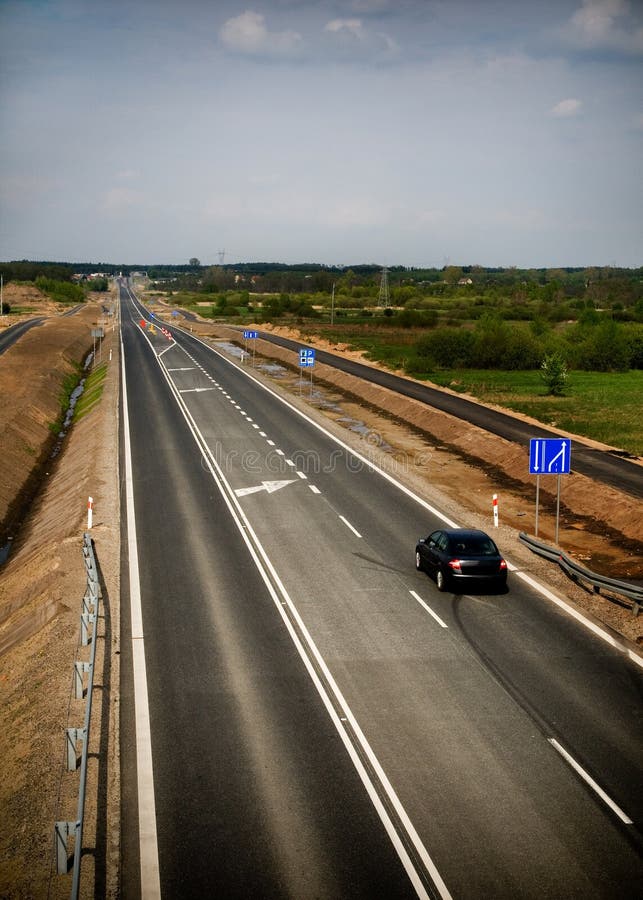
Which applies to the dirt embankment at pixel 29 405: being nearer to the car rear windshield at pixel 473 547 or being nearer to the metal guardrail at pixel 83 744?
the metal guardrail at pixel 83 744

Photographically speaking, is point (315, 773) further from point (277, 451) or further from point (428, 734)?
point (277, 451)

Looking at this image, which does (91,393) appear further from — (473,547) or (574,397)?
(473,547)

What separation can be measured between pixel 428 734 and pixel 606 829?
10.3ft

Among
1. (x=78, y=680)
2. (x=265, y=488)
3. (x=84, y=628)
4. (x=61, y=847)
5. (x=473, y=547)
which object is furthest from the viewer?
(x=265, y=488)

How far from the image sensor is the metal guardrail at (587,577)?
18344 millimetres

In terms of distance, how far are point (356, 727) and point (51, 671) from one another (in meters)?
5.59

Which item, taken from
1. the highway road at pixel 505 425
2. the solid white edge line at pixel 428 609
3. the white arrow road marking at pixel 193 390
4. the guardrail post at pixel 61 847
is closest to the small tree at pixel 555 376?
the highway road at pixel 505 425

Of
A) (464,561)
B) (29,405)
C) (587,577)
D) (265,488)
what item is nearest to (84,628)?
(464,561)

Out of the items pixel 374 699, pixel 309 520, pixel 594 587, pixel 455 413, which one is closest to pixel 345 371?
pixel 455 413

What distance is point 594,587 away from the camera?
65.6ft

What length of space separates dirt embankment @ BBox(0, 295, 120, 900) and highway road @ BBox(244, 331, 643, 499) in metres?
18.6

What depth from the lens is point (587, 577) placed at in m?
19.8

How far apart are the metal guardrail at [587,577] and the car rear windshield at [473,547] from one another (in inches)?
90.6

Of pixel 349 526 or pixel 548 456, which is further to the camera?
pixel 349 526
